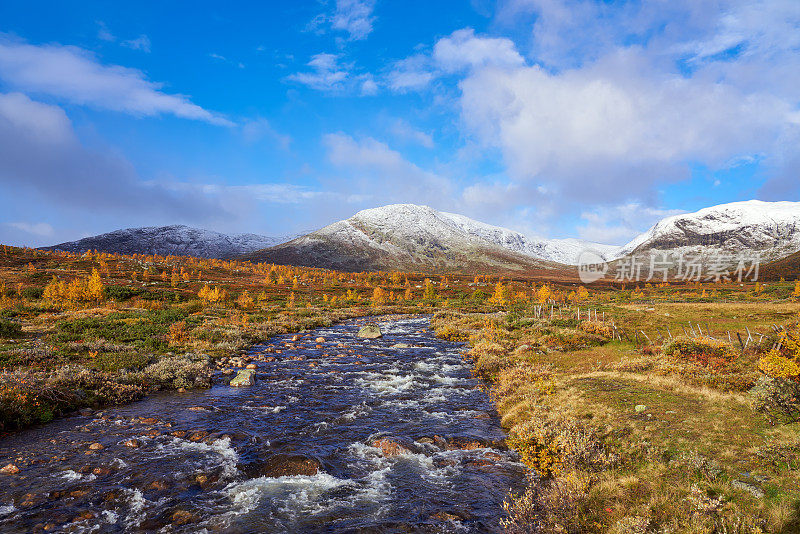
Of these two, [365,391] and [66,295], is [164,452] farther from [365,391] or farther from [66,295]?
[66,295]

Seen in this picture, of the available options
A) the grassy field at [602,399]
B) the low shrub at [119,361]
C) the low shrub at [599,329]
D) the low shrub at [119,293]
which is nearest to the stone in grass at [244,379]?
the grassy field at [602,399]

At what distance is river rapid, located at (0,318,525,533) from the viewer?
30.6ft

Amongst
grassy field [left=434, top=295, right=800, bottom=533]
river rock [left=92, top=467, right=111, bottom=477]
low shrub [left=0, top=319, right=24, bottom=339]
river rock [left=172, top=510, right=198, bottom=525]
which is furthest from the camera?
low shrub [left=0, top=319, right=24, bottom=339]

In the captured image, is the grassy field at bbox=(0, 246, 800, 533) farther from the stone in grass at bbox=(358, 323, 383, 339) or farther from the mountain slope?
the mountain slope

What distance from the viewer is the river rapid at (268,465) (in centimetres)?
934

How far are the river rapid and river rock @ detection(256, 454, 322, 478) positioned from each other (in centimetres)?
5

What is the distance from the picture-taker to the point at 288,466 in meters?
12.1

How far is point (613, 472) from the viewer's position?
10.1 m

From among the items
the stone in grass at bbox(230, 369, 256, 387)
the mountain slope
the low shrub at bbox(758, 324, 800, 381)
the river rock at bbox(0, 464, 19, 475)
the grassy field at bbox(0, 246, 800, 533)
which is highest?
the mountain slope

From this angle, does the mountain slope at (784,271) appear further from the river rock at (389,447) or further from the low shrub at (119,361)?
the low shrub at (119,361)

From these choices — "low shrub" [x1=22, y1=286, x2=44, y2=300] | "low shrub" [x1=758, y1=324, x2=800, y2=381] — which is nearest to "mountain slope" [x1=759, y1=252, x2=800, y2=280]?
"low shrub" [x1=758, y1=324, x2=800, y2=381]

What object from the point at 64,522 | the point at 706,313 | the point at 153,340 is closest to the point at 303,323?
the point at 153,340

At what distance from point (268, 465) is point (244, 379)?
10135 mm

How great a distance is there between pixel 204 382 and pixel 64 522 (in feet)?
38.6
